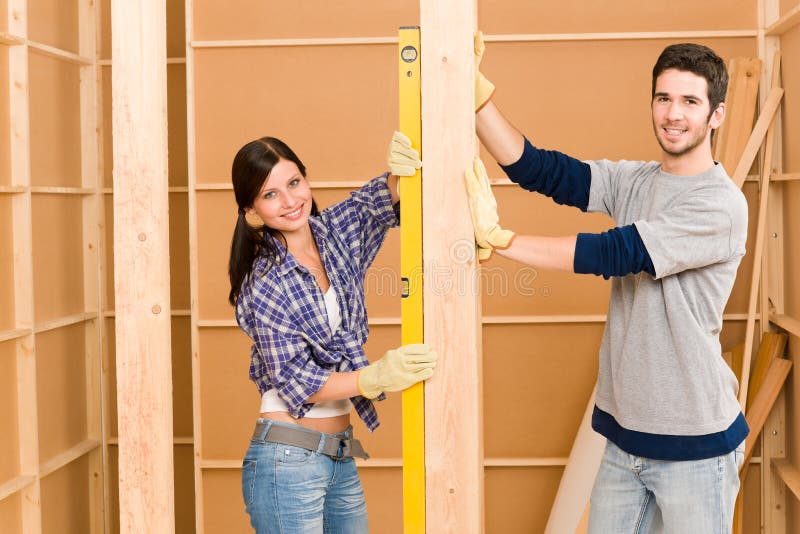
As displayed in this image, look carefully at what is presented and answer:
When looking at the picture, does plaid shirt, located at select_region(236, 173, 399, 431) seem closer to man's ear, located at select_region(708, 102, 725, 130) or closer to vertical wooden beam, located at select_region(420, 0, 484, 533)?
vertical wooden beam, located at select_region(420, 0, 484, 533)

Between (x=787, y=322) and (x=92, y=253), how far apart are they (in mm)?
3271

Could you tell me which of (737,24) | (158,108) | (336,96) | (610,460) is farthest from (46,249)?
(737,24)

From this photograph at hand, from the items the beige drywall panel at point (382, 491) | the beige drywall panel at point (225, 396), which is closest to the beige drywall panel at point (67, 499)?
the beige drywall panel at point (225, 396)

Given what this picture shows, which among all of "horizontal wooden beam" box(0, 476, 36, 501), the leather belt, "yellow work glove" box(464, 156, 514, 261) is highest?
"yellow work glove" box(464, 156, 514, 261)

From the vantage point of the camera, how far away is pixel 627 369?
2436 millimetres

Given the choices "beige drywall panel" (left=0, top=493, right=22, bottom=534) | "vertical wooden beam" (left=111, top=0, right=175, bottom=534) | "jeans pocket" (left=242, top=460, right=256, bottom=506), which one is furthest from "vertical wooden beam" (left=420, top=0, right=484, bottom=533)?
"beige drywall panel" (left=0, top=493, right=22, bottom=534)

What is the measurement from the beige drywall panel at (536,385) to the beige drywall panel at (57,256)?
1989 millimetres

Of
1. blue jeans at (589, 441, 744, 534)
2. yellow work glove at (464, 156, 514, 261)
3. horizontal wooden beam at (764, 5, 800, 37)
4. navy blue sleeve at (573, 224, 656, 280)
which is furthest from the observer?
horizontal wooden beam at (764, 5, 800, 37)

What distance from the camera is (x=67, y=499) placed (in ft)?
13.8

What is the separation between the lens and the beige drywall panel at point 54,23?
392 centimetres

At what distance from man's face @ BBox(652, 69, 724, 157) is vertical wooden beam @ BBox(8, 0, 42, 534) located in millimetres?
2606

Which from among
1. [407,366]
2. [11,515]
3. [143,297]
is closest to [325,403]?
[407,366]

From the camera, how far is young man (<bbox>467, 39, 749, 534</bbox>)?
2297 mm

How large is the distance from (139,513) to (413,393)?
0.80 metres
